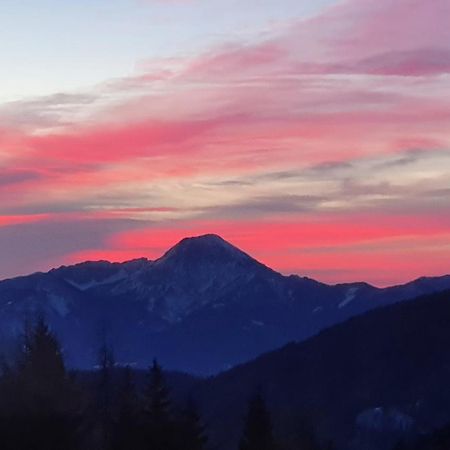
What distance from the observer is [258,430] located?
67000 millimetres

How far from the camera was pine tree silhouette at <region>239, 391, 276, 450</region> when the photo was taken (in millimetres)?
66562

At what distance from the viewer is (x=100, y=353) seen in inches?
3588

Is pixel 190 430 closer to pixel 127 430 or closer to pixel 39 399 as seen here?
pixel 127 430

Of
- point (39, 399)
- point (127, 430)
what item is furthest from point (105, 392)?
point (127, 430)

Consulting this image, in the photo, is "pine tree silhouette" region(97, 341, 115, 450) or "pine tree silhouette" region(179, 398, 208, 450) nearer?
"pine tree silhouette" region(179, 398, 208, 450)

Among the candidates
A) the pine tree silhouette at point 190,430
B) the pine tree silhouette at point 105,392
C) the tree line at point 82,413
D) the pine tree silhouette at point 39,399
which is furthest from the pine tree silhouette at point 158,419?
the pine tree silhouette at point 105,392

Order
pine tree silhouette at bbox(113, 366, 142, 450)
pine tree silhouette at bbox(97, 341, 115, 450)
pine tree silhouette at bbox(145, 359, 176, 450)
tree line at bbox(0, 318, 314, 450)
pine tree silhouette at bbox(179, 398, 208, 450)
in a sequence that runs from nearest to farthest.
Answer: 1. tree line at bbox(0, 318, 314, 450)
2. pine tree silhouette at bbox(113, 366, 142, 450)
3. pine tree silhouette at bbox(145, 359, 176, 450)
4. pine tree silhouette at bbox(179, 398, 208, 450)
5. pine tree silhouette at bbox(97, 341, 115, 450)

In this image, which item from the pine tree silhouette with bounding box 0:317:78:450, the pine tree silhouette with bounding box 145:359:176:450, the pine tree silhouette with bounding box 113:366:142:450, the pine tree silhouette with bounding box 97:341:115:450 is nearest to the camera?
the pine tree silhouette with bounding box 0:317:78:450

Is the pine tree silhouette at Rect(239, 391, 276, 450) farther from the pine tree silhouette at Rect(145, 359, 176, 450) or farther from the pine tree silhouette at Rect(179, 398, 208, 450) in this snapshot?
the pine tree silhouette at Rect(145, 359, 176, 450)

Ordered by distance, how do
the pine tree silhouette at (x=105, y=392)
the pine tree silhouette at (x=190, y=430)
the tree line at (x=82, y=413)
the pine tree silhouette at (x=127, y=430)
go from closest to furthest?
1. the tree line at (x=82, y=413)
2. the pine tree silhouette at (x=127, y=430)
3. the pine tree silhouette at (x=190, y=430)
4. the pine tree silhouette at (x=105, y=392)

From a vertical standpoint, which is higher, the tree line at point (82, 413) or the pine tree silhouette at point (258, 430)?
the tree line at point (82, 413)

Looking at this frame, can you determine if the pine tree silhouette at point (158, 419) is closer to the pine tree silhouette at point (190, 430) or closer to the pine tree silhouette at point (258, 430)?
the pine tree silhouette at point (190, 430)

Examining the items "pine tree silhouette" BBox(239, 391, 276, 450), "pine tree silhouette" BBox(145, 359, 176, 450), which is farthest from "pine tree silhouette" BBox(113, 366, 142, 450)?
"pine tree silhouette" BBox(239, 391, 276, 450)

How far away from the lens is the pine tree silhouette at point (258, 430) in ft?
218
